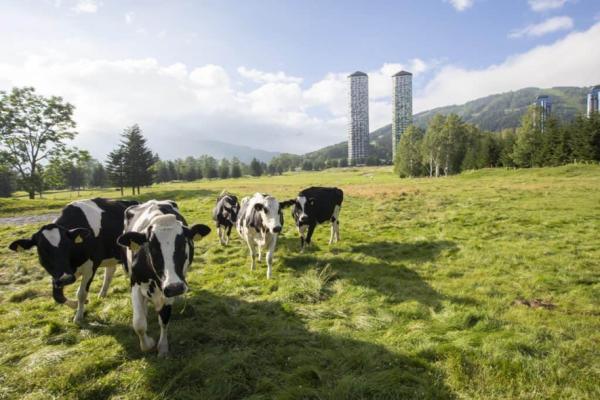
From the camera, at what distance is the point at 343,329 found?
5.98 m

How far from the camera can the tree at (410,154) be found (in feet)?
225

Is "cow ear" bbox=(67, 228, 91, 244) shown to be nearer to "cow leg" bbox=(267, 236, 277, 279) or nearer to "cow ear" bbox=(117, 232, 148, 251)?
"cow ear" bbox=(117, 232, 148, 251)

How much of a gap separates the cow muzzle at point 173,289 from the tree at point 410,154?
68.8 m

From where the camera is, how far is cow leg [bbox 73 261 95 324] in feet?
21.3

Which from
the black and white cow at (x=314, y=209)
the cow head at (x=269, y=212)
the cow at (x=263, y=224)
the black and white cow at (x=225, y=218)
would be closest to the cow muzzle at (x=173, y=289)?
the cow at (x=263, y=224)

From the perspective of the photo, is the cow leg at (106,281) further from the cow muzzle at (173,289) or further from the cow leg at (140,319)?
the cow muzzle at (173,289)

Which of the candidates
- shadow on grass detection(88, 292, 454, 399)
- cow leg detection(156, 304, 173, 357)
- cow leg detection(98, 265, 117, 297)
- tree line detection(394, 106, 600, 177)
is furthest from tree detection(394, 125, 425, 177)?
cow leg detection(156, 304, 173, 357)

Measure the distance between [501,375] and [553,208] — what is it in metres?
17.7

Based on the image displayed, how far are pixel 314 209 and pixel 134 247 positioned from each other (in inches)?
322

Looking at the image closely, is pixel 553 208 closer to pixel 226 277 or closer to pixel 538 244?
pixel 538 244

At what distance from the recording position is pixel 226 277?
942cm

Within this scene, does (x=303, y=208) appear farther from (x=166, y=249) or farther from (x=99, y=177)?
(x=99, y=177)

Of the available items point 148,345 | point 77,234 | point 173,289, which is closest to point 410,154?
point 77,234

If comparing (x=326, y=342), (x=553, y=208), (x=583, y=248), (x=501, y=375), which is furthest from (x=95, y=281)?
(x=553, y=208)
